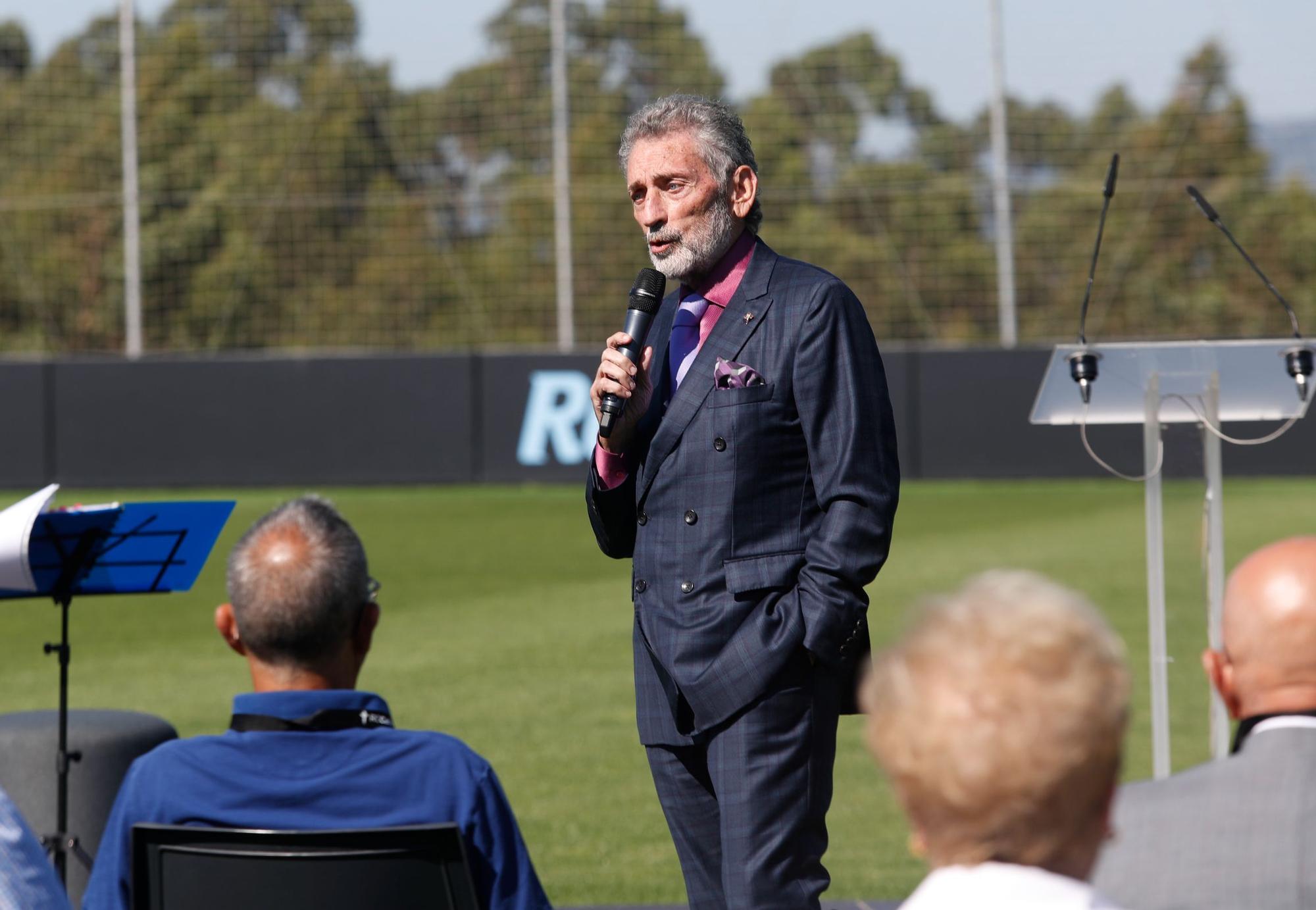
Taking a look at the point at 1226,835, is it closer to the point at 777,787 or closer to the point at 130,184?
the point at 777,787

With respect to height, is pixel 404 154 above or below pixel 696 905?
above

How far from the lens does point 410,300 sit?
24656 mm

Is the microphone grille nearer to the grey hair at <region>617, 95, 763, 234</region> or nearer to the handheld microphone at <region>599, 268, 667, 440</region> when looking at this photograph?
the handheld microphone at <region>599, 268, 667, 440</region>

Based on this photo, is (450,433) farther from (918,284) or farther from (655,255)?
(655,255)

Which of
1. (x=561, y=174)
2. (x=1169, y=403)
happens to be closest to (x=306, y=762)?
(x=1169, y=403)

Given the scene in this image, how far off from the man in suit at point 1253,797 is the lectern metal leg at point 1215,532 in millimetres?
2546

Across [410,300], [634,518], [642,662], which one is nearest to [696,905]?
[642,662]

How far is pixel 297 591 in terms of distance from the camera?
2668mm

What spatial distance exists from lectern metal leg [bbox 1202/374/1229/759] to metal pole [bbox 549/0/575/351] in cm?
1760

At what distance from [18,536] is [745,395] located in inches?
63.1

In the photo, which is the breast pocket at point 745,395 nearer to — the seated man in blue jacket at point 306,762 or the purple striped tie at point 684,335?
the purple striped tie at point 684,335

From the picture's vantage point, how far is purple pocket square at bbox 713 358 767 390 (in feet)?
10.4

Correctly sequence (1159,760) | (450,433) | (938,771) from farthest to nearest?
1. (450,433)
2. (1159,760)
3. (938,771)

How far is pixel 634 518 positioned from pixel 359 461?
17326mm
